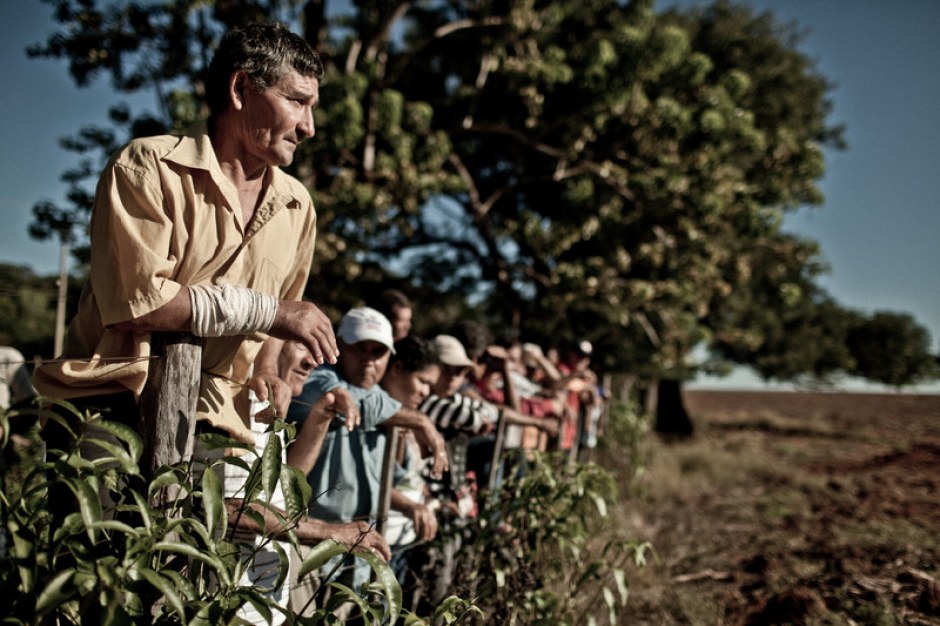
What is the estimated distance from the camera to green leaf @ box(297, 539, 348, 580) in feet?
4.99

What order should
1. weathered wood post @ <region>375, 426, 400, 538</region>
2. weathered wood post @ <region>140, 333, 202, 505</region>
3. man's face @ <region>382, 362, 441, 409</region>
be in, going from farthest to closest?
man's face @ <region>382, 362, 441, 409</region> → weathered wood post @ <region>375, 426, 400, 538</region> → weathered wood post @ <region>140, 333, 202, 505</region>

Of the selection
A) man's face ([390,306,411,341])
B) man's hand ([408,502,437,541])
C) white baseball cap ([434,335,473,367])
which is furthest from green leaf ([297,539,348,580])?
man's face ([390,306,411,341])

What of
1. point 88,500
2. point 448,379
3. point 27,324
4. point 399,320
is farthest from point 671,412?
point 88,500

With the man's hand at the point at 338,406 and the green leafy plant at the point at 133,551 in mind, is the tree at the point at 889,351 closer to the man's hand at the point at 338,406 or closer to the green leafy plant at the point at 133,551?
the man's hand at the point at 338,406

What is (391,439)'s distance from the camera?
2.85m

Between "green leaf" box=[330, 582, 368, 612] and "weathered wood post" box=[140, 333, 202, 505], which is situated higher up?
"weathered wood post" box=[140, 333, 202, 505]

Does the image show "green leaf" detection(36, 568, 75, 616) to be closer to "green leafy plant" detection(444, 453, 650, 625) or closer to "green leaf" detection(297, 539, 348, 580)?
"green leaf" detection(297, 539, 348, 580)

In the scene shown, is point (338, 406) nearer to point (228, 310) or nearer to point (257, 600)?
point (228, 310)

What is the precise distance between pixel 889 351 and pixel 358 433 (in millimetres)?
34926

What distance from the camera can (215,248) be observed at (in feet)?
6.52

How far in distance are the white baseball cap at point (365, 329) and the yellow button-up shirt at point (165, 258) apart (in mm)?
898

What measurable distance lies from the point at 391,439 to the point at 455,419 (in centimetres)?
97

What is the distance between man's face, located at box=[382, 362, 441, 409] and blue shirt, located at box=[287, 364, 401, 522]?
44cm

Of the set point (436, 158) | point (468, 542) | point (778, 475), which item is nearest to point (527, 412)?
point (468, 542)
